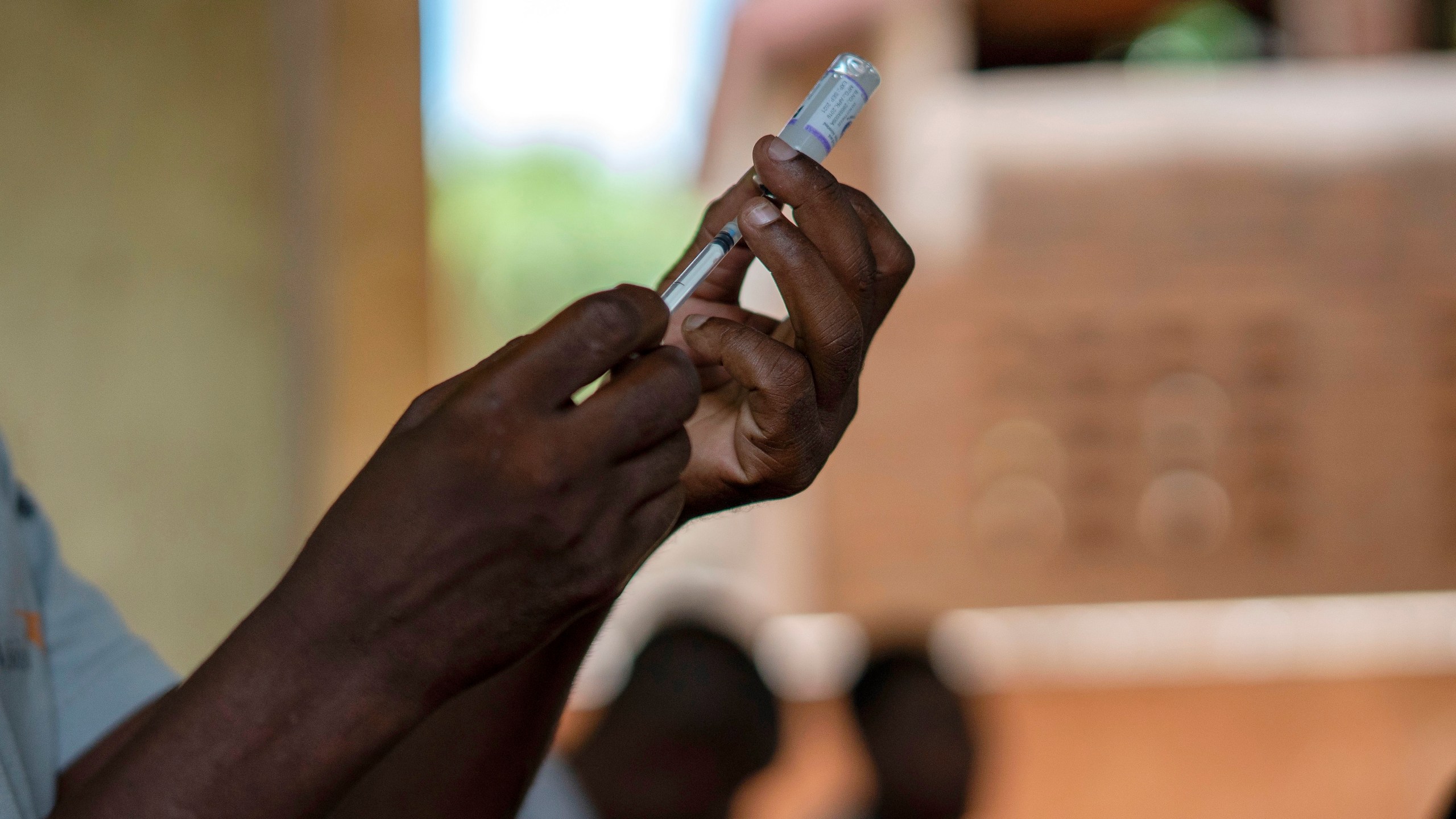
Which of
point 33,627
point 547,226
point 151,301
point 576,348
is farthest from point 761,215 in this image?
point 547,226

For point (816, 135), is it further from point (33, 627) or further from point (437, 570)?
point (33, 627)

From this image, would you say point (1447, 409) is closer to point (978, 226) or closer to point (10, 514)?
point (978, 226)

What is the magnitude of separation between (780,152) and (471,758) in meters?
0.42

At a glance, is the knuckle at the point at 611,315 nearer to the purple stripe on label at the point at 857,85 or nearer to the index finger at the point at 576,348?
the index finger at the point at 576,348

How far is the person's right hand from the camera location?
19.0 inches

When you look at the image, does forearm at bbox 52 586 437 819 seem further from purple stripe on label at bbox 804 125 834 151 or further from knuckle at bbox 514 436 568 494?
purple stripe on label at bbox 804 125 834 151

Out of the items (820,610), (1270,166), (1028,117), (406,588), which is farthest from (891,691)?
(1270,166)

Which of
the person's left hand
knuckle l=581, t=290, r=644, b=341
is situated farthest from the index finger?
the person's left hand

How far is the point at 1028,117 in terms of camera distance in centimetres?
626

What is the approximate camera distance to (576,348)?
50 cm

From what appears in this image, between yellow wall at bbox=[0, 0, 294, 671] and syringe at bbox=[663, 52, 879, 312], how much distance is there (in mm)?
934

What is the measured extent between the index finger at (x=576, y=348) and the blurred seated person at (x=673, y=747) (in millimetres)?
1510

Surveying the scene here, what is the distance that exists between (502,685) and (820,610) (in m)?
5.69

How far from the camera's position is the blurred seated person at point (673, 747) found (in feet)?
6.40
